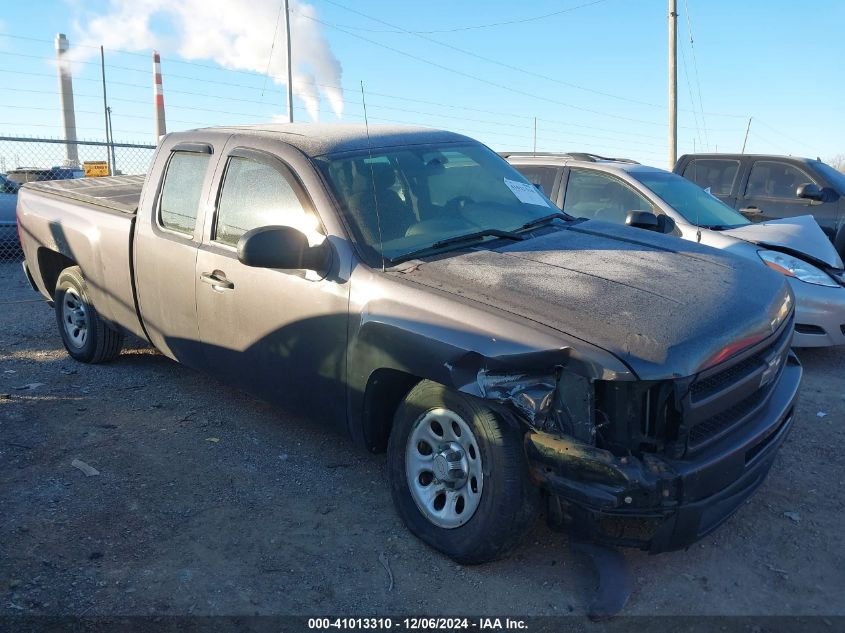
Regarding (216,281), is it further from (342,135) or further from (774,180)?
(774,180)

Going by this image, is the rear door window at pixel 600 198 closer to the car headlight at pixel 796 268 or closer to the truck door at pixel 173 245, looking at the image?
the car headlight at pixel 796 268

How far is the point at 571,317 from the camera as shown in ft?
9.39

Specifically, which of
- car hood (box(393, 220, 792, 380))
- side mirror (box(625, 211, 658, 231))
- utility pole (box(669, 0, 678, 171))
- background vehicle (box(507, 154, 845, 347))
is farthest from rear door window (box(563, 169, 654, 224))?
utility pole (box(669, 0, 678, 171))

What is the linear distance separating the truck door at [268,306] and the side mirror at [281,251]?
110 mm

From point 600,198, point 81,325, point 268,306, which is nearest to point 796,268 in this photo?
point 600,198

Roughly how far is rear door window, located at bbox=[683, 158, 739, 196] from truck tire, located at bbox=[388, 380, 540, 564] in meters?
7.38

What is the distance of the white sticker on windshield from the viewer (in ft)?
14.5

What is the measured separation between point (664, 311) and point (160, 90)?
31.4 m

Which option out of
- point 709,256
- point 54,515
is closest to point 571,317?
point 709,256

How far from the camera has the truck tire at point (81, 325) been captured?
19.0 feet

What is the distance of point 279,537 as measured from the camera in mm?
3465

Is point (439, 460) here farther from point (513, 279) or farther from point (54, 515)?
point (54, 515)

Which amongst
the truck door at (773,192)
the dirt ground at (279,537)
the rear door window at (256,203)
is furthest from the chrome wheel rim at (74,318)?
the truck door at (773,192)

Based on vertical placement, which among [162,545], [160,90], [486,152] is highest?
[160,90]
